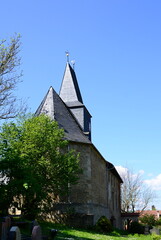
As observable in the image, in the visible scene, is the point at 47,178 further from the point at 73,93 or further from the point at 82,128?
the point at 73,93

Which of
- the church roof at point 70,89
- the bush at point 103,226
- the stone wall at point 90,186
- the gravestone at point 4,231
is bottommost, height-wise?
the bush at point 103,226

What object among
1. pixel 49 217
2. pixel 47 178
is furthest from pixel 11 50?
pixel 49 217

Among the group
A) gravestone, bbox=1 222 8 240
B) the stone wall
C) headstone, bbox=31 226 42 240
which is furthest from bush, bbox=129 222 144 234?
headstone, bbox=31 226 42 240

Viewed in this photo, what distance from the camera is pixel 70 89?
32.4 m

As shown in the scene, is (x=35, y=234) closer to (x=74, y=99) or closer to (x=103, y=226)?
(x=103, y=226)

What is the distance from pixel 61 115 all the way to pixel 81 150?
149 inches

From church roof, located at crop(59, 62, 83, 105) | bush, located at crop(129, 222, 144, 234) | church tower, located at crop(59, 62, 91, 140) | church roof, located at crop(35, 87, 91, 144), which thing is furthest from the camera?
church roof, located at crop(59, 62, 83, 105)

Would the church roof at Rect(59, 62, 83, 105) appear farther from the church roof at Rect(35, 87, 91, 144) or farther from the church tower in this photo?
the church roof at Rect(35, 87, 91, 144)

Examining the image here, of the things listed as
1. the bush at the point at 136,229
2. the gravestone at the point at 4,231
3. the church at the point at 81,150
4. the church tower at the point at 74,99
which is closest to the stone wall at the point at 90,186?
the church at the point at 81,150

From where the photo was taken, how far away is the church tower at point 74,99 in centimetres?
3036

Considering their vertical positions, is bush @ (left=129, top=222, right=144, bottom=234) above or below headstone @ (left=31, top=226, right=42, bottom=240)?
below

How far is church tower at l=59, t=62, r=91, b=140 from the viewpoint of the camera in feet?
99.6

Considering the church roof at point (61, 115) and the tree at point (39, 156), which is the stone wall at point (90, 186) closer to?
the church roof at point (61, 115)

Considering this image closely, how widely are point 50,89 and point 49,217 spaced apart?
40.5 ft
